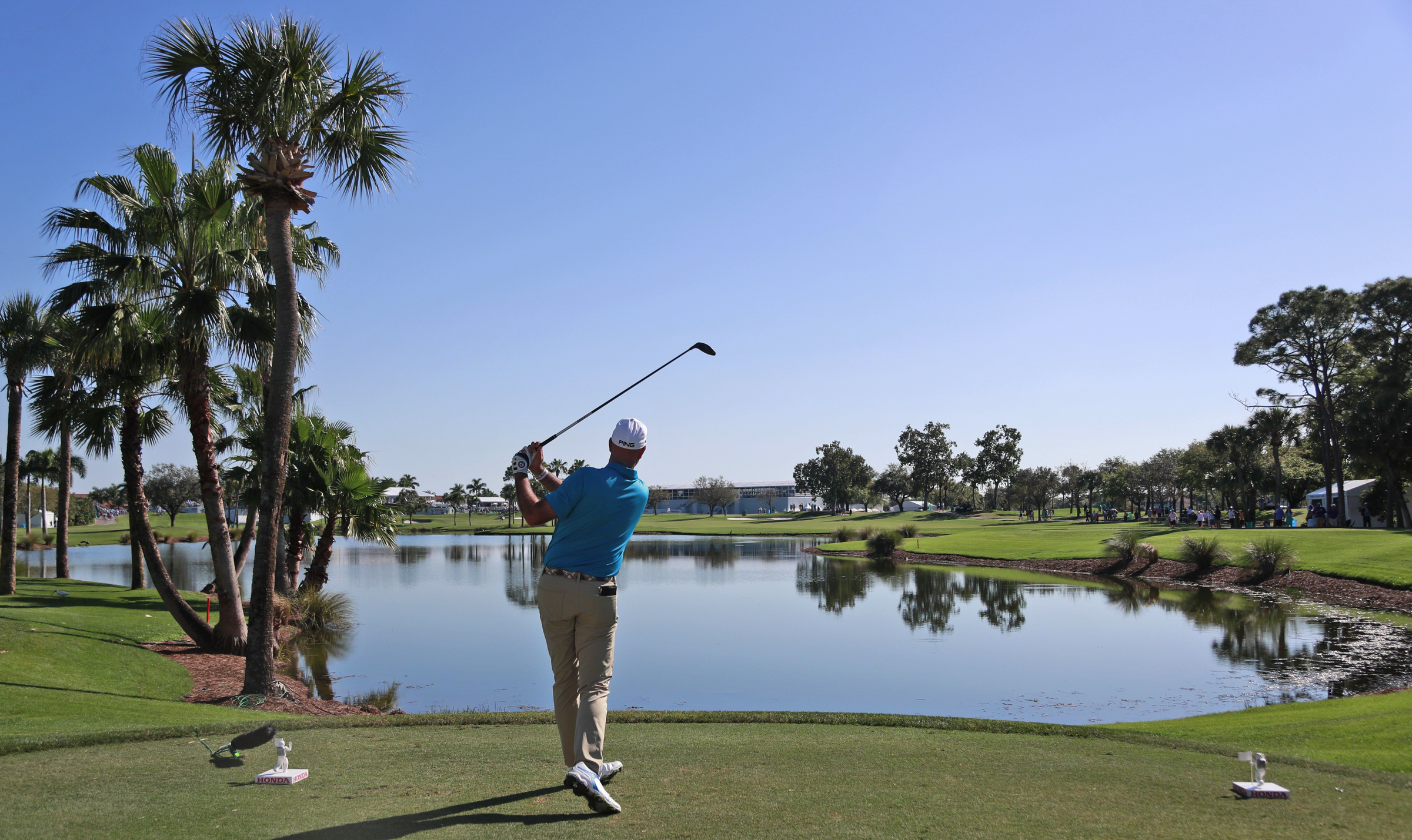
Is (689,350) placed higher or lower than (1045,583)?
higher

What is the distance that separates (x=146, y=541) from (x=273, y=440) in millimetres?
7088

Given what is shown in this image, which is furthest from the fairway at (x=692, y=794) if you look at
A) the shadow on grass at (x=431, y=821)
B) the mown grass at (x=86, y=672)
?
the mown grass at (x=86, y=672)

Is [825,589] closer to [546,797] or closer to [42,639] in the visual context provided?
[42,639]

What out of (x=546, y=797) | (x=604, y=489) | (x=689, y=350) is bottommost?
(x=546, y=797)

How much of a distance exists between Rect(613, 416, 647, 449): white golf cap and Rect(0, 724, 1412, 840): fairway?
6.81ft

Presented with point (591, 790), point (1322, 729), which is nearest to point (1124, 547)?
point (1322, 729)

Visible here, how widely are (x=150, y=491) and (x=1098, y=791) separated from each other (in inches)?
4585

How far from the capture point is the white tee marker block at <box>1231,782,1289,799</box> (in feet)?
Answer: 17.3

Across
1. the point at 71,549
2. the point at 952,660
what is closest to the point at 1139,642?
the point at 952,660

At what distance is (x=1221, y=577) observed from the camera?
109ft

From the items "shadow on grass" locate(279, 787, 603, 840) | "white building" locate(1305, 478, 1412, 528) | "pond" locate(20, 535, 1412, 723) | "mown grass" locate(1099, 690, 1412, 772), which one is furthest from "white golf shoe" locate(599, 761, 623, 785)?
"white building" locate(1305, 478, 1412, 528)

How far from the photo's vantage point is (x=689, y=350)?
27.7ft

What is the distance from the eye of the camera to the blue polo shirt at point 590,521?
518 cm

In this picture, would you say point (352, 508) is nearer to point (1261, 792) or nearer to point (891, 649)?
point (891, 649)
